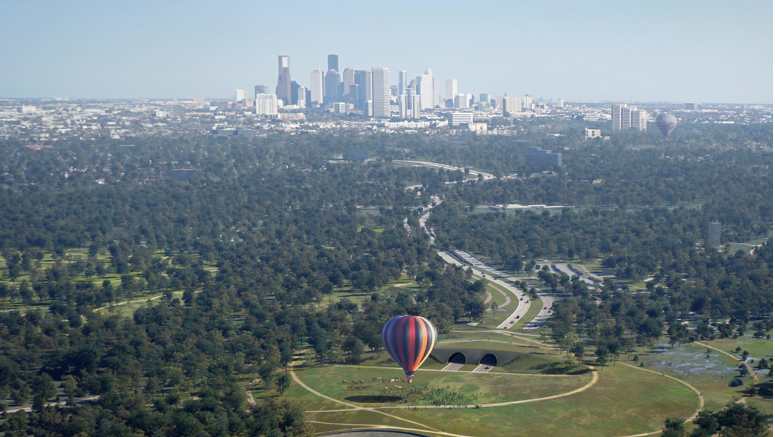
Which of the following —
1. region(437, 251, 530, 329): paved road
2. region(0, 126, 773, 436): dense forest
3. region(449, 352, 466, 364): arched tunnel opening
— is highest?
region(0, 126, 773, 436): dense forest

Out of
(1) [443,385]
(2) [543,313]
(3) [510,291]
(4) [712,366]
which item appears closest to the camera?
(1) [443,385]

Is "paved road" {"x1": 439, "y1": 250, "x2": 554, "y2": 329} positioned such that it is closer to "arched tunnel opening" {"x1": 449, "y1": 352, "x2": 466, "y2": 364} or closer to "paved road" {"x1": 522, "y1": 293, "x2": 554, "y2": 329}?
"paved road" {"x1": 522, "y1": 293, "x2": 554, "y2": 329}

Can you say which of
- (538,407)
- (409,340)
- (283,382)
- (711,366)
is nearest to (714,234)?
(711,366)

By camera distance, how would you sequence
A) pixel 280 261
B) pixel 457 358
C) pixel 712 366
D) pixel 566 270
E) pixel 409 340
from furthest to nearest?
pixel 280 261
pixel 566 270
pixel 457 358
pixel 712 366
pixel 409 340

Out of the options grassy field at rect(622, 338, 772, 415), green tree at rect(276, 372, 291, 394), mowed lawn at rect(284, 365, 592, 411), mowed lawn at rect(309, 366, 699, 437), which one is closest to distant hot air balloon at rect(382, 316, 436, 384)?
mowed lawn at rect(284, 365, 592, 411)

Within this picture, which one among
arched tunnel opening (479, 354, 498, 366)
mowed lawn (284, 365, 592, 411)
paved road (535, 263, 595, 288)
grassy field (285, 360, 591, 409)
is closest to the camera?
grassy field (285, 360, 591, 409)

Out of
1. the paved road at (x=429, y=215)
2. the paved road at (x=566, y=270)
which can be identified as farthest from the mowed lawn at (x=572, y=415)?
the paved road at (x=429, y=215)

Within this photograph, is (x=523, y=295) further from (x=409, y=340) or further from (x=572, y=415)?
(x=572, y=415)
